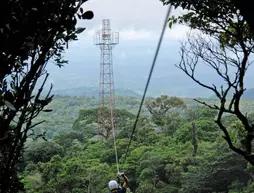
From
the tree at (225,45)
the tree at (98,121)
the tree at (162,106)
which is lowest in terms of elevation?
the tree at (98,121)

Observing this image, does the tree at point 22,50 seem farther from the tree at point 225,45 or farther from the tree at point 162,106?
the tree at point 162,106

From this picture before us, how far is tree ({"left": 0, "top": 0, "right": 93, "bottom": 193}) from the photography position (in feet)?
6.95

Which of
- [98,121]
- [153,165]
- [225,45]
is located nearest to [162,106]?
[98,121]

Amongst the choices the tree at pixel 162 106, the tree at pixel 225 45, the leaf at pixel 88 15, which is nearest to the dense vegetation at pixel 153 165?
the tree at pixel 162 106

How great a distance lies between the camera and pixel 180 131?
3631cm

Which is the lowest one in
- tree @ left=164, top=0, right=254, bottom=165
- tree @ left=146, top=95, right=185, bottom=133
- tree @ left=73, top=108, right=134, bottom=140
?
tree @ left=73, top=108, right=134, bottom=140

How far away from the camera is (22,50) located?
2240 millimetres

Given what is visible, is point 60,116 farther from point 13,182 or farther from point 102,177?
point 13,182

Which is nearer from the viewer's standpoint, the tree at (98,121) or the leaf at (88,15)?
the leaf at (88,15)

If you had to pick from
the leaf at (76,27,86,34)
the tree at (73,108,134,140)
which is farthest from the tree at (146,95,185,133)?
the leaf at (76,27,86,34)

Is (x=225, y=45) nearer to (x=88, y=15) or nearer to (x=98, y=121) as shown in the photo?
(x=88, y=15)

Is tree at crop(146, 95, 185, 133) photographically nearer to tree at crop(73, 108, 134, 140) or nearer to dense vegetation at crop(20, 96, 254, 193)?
tree at crop(73, 108, 134, 140)

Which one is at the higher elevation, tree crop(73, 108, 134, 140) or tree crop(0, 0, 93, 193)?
tree crop(0, 0, 93, 193)

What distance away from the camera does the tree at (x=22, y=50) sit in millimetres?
2117
